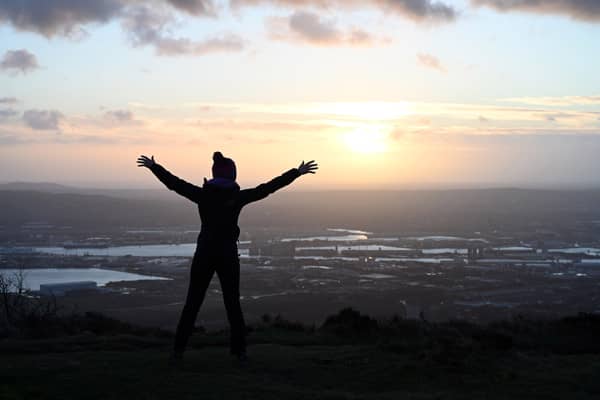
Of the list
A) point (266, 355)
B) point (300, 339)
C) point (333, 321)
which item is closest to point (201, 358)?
point (266, 355)

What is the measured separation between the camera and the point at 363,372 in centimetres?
900

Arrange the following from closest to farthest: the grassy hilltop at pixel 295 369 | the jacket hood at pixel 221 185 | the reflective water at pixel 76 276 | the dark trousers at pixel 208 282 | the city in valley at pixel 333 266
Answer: the grassy hilltop at pixel 295 369, the dark trousers at pixel 208 282, the jacket hood at pixel 221 185, the city in valley at pixel 333 266, the reflective water at pixel 76 276

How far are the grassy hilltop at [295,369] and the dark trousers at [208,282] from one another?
347 millimetres

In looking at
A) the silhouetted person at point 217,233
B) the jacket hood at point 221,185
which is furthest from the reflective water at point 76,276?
the jacket hood at point 221,185

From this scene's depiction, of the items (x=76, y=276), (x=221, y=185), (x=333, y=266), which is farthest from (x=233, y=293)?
(x=333, y=266)

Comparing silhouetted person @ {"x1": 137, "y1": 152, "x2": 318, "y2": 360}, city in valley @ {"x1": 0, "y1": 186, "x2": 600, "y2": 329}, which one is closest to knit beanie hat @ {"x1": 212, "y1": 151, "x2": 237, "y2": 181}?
silhouetted person @ {"x1": 137, "y1": 152, "x2": 318, "y2": 360}

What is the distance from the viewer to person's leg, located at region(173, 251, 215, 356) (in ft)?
29.8

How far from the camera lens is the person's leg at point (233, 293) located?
9117 mm

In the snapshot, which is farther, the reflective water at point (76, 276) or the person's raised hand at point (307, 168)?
the reflective water at point (76, 276)

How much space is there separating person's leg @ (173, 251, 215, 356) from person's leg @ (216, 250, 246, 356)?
0.51ft

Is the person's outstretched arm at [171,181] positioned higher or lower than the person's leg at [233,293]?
higher

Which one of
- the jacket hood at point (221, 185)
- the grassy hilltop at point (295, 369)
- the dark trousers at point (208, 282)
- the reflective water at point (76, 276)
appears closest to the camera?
the grassy hilltop at point (295, 369)

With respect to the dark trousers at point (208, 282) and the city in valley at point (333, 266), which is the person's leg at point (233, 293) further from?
the city in valley at point (333, 266)

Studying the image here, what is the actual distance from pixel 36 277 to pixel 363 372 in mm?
34490
